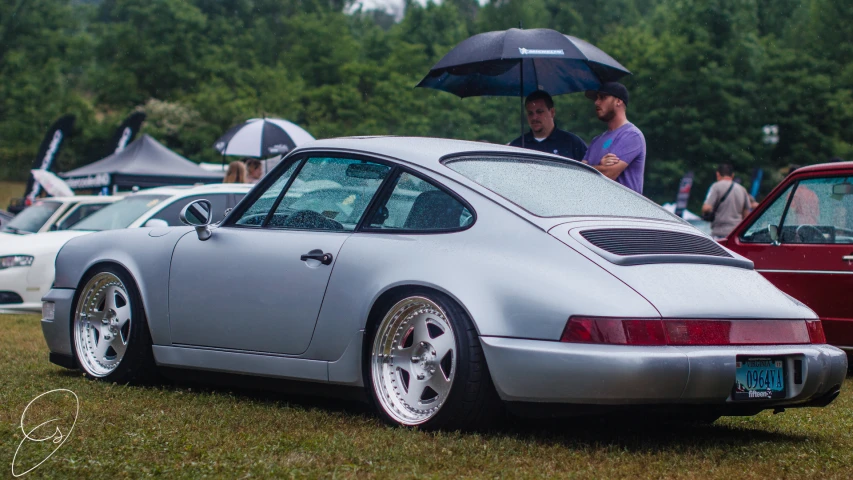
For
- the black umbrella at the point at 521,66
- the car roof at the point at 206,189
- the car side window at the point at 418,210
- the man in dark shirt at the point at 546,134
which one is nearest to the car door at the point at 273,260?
the car side window at the point at 418,210

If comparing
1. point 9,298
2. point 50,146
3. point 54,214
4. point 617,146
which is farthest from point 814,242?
point 50,146

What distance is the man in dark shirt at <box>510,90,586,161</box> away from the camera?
25.9ft

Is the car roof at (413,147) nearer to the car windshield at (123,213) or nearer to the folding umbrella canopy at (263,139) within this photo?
the car windshield at (123,213)

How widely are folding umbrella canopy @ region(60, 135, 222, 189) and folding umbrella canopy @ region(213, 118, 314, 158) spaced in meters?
9.16

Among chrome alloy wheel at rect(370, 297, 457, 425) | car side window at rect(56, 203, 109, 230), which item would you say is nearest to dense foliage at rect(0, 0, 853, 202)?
car side window at rect(56, 203, 109, 230)

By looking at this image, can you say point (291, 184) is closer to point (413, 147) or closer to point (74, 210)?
point (413, 147)

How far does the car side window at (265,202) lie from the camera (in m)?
5.76

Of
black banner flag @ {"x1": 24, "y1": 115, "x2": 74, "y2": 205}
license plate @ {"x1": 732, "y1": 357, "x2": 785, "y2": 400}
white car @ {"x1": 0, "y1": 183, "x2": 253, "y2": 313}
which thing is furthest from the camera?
black banner flag @ {"x1": 24, "y1": 115, "x2": 74, "y2": 205}

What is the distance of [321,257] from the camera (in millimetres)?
5203

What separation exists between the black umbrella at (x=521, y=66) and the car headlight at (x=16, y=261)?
5845 mm

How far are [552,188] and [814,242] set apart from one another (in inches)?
138

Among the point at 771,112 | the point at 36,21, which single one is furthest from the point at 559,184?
the point at 36,21

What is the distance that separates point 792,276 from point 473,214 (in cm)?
397

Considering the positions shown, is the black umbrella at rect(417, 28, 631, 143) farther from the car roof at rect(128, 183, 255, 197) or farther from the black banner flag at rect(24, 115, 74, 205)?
the black banner flag at rect(24, 115, 74, 205)
